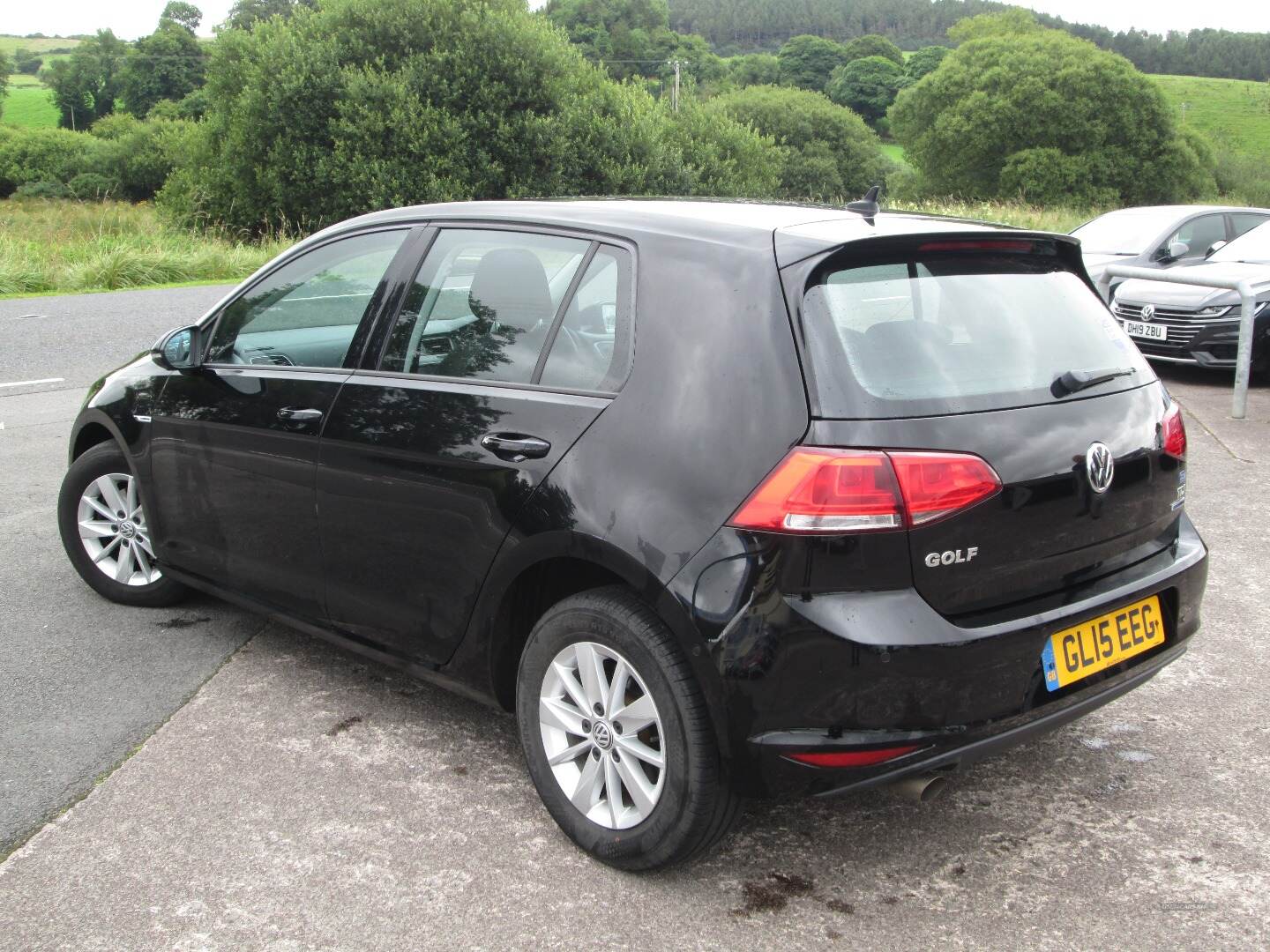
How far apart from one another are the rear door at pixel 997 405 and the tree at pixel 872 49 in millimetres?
127566

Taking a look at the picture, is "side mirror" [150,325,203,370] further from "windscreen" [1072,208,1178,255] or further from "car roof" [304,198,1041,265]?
"windscreen" [1072,208,1178,255]

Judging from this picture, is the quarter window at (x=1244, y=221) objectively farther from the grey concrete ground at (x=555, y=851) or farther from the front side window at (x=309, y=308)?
the front side window at (x=309, y=308)

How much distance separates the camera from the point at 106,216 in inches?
971

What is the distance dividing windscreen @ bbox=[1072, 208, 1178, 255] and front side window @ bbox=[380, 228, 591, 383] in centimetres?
1086

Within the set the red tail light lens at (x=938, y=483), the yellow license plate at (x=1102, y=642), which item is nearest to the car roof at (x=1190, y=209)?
the yellow license plate at (x=1102, y=642)

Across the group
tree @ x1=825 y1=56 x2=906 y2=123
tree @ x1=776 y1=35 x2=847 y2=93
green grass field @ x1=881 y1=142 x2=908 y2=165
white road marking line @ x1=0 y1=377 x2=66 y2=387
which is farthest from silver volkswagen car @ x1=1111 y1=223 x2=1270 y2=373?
tree @ x1=776 y1=35 x2=847 y2=93

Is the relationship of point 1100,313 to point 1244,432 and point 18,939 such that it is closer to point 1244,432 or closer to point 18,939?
point 18,939

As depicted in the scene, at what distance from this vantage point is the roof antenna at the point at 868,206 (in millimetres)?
3178

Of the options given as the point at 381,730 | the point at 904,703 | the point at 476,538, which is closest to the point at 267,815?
the point at 381,730

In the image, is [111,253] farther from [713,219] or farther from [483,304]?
[713,219]

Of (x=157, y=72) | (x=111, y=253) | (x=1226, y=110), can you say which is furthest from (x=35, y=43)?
(x=111, y=253)

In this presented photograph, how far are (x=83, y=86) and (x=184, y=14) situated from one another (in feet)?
47.9

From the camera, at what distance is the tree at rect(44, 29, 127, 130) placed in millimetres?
99000

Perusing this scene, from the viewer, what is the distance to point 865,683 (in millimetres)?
2543
